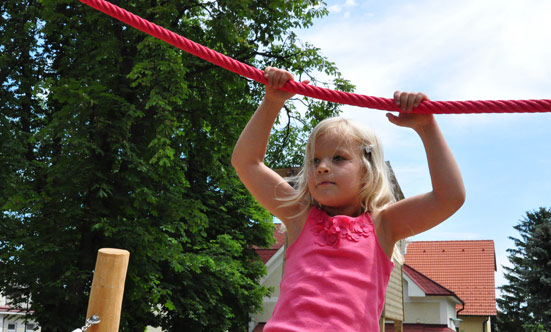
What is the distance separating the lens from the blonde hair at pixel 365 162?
190 centimetres

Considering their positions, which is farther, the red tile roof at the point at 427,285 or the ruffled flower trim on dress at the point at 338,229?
the red tile roof at the point at 427,285

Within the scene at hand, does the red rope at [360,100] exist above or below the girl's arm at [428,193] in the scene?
above

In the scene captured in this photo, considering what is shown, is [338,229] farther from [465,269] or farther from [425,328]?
[465,269]

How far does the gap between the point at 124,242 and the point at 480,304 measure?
2108 centimetres

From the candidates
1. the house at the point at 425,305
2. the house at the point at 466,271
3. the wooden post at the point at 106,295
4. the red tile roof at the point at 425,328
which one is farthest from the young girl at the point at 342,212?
the house at the point at 466,271

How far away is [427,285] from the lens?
2483 centimetres

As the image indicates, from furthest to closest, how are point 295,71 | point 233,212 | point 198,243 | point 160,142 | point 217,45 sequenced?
point 233,212 < point 198,243 < point 295,71 < point 217,45 < point 160,142

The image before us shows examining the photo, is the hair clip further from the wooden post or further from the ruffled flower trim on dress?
the wooden post

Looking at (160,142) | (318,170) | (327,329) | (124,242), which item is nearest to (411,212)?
(318,170)

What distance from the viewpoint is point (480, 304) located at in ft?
93.6

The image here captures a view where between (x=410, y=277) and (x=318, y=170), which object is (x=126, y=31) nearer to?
(x=318, y=170)

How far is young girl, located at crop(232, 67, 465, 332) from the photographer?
5.51ft

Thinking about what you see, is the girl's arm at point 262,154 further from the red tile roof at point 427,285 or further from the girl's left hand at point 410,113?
the red tile roof at point 427,285

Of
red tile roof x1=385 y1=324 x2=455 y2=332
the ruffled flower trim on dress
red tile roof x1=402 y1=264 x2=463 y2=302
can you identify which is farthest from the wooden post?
red tile roof x1=385 y1=324 x2=455 y2=332
